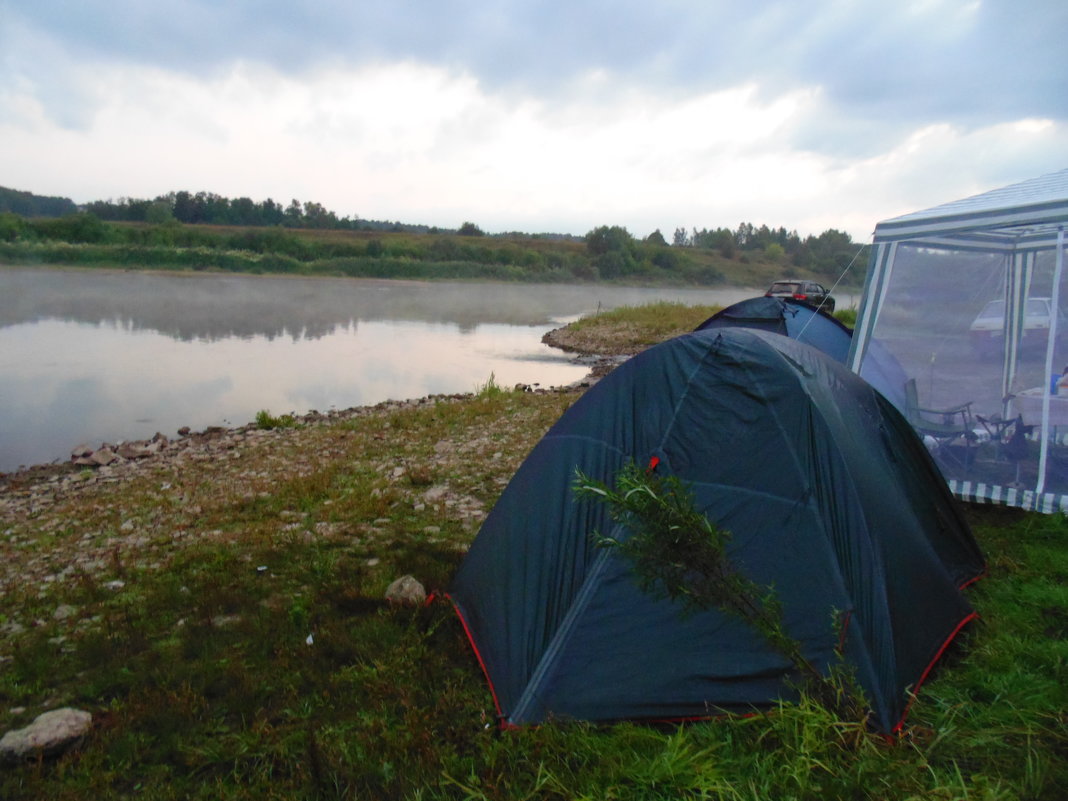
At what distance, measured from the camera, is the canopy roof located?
4.68 metres

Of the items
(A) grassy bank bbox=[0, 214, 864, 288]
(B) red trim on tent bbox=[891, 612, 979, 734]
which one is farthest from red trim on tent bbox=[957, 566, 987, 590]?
(A) grassy bank bbox=[0, 214, 864, 288]

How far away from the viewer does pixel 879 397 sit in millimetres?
4211

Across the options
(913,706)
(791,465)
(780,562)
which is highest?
(791,465)

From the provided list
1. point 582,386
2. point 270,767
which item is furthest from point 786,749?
point 582,386

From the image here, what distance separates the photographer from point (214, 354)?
59.1ft

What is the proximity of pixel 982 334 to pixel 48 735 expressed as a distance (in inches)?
260

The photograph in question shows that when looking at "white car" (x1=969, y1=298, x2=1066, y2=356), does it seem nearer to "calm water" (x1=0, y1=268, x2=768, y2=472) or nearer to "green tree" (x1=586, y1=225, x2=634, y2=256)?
"calm water" (x1=0, y1=268, x2=768, y2=472)

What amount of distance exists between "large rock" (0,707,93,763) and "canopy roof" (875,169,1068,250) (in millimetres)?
5956

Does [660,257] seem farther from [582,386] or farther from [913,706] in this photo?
[913,706]

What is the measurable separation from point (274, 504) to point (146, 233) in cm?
5600

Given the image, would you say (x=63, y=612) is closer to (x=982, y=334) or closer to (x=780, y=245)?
(x=982, y=334)

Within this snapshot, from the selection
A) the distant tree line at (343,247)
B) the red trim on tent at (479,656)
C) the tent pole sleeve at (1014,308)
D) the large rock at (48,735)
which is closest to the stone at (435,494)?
the red trim on tent at (479,656)

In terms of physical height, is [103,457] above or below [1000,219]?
below

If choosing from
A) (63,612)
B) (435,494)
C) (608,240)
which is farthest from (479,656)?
(608,240)
